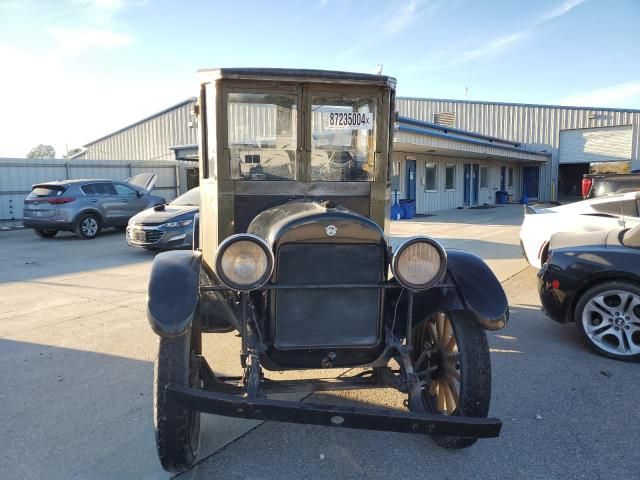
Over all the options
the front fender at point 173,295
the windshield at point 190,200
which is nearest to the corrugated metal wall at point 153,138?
the windshield at point 190,200

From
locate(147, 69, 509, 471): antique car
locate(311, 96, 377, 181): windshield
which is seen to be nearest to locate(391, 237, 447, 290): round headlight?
locate(147, 69, 509, 471): antique car

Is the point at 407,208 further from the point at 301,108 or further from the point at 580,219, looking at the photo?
the point at 301,108

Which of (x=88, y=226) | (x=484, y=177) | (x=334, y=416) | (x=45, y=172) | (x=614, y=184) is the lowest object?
(x=334, y=416)

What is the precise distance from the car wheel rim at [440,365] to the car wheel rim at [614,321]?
6.27 ft

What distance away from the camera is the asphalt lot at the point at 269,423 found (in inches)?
104

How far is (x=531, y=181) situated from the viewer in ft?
102

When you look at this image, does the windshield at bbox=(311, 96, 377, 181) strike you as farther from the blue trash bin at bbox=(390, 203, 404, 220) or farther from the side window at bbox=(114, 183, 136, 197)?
the blue trash bin at bbox=(390, 203, 404, 220)

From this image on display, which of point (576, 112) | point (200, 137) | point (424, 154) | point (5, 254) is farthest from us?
point (576, 112)

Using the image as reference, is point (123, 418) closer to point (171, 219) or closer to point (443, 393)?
point (443, 393)

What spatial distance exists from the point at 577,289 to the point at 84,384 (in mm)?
4250

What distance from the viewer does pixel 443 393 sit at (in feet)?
10.2

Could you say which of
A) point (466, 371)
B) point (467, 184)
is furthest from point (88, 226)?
point (467, 184)

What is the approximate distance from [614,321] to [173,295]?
3734 millimetres

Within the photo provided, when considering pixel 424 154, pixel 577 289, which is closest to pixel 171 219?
A: pixel 577 289
